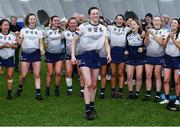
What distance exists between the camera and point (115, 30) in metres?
9.53

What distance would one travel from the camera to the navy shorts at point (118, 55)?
957 centimetres

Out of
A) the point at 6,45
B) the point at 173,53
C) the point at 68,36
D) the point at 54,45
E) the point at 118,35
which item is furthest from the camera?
the point at 68,36

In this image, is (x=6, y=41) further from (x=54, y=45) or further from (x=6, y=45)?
(x=54, y=45)

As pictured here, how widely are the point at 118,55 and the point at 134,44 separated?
449 mm

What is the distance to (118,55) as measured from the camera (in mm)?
9570

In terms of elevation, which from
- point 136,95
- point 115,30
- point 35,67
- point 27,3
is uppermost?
point 27,3

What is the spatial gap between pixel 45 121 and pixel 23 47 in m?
2.32

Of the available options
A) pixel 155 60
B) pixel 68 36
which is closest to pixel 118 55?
pixel 155 60

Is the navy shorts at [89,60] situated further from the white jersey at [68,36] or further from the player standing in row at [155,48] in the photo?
the white jersey at [68,36]

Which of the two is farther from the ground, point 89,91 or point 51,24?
point 51,24

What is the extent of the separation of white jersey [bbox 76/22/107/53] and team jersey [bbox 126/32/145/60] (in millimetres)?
1733

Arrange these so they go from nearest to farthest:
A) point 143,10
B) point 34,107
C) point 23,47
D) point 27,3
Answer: point 34,107
point 23,47
point 143,10
point 27,3

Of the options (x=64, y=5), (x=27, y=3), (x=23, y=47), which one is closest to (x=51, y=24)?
(x=23, y=47)

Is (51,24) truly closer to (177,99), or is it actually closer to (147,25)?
(147,25)
